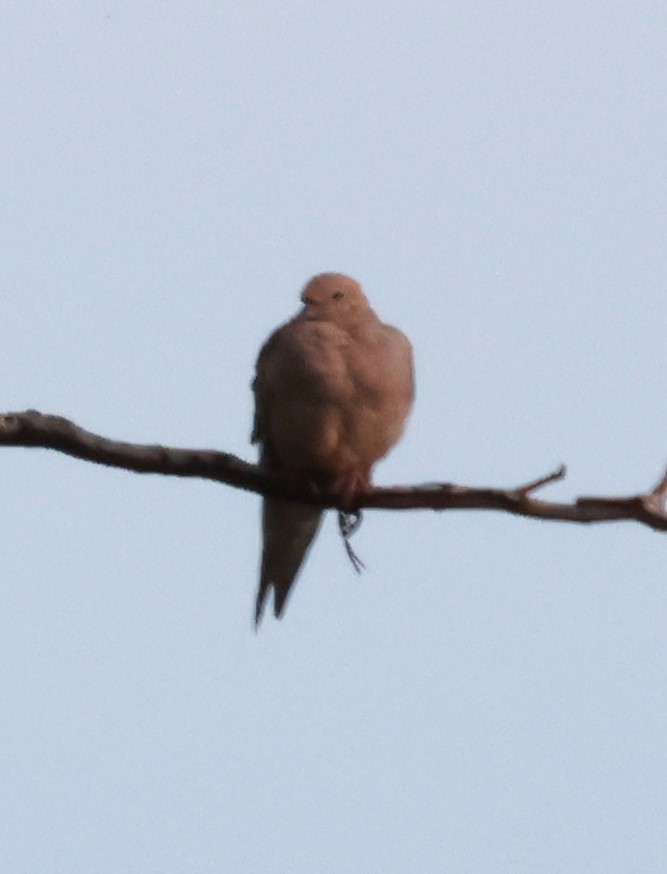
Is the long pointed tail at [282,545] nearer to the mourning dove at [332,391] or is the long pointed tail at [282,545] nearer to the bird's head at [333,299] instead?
the mourning dove at [332,391]

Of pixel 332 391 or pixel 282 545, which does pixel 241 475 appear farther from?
pixel 282 545

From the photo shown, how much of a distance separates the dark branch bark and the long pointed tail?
6.05 ft

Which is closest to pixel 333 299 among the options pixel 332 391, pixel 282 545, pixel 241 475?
pixel 332 391

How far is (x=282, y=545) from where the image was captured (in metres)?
8.00

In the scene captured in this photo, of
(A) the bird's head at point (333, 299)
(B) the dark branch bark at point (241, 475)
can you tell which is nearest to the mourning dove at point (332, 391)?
(A) the bird's head at point (333, 299)

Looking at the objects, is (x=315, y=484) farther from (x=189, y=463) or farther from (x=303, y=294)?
(x=189, y=463)

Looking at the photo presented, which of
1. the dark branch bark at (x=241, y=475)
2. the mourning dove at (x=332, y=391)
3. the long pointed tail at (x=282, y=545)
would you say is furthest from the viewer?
the long pointed tail at (x=282, y=545)

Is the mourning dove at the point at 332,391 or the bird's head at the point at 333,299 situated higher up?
→ the bird's head at the point at 333,299

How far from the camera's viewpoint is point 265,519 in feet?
26.4

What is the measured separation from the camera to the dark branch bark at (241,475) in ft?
16.9

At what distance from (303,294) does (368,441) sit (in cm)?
79

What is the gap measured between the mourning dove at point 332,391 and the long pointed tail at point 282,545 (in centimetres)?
10

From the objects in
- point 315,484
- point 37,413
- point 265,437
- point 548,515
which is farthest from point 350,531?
point 37,413

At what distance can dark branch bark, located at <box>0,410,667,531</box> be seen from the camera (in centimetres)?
514
